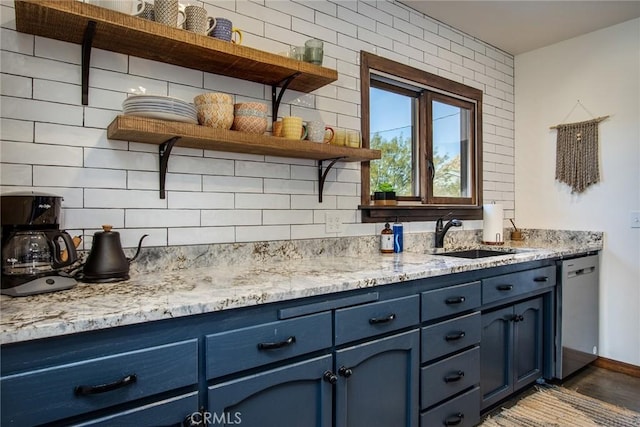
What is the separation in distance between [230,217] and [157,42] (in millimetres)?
770

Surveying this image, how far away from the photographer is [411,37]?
2.65 m

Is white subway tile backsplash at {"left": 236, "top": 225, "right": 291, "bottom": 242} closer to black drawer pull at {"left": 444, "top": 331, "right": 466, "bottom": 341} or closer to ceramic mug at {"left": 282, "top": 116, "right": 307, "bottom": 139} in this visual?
ceramic mug at {"left": 282, "top": 116, "right": 307, "bottom": 139}

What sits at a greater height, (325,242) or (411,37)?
(411,37)

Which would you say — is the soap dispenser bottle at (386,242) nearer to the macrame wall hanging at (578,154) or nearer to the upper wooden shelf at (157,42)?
the upper wooden shelf at (157,42)

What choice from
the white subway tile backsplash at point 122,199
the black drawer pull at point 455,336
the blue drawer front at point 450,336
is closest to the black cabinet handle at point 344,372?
the blue drawer front at point 450,336

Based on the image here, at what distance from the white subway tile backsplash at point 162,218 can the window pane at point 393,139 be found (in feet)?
4.09

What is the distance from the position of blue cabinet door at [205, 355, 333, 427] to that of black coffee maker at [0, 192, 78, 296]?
581 mm

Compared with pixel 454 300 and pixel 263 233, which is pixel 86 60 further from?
pixel 454 300

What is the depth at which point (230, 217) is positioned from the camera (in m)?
1.83

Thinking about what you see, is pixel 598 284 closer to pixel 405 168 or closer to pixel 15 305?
pixel 405 168

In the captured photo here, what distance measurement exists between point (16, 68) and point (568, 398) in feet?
10.5

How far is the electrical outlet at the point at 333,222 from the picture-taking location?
218 centimetres

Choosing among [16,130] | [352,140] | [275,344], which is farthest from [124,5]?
Answer: [275,344]

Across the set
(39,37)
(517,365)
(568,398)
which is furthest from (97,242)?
(568,398)
